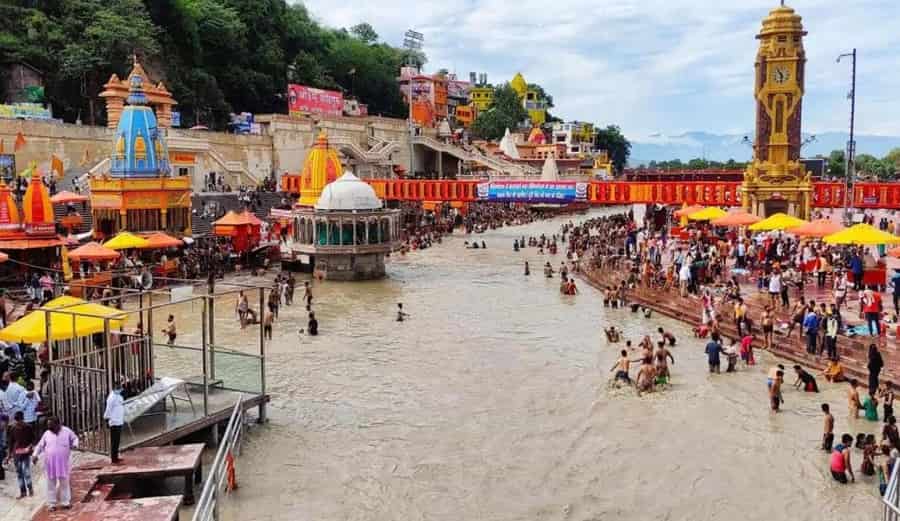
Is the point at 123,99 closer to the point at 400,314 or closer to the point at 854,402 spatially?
Result: the point at 400,314

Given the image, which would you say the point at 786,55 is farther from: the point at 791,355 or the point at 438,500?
the point at 438,500

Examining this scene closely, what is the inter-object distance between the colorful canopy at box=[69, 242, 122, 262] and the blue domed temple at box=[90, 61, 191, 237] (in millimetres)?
5456

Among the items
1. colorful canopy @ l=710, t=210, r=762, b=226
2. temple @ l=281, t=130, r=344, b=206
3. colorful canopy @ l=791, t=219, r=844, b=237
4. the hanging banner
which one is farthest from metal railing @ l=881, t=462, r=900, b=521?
the hanging banner

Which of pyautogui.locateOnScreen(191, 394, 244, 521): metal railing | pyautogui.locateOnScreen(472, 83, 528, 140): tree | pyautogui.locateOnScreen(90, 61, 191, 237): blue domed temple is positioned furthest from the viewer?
pyautogui.locateOnScreen(472, 83, 528, 140): tree

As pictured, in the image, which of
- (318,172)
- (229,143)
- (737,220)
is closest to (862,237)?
(737,220)

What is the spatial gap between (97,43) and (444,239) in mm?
21343

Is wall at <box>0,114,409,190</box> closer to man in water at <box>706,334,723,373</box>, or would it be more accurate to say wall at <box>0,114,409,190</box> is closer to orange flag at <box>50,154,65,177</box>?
orange flag at <box>50,154,65,177</box>

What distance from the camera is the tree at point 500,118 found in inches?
3952

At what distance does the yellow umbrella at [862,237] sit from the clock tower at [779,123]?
12191 millimetres

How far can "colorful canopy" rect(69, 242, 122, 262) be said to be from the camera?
960 inches

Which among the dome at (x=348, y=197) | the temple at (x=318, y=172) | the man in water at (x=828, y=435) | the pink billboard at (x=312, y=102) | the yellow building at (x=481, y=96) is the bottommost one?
the man in water at (x=828, y=435)

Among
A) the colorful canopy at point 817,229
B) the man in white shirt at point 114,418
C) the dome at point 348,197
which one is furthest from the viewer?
the dome at point 348,197

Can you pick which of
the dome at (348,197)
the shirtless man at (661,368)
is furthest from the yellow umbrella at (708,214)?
the shirtless man at (661,368)

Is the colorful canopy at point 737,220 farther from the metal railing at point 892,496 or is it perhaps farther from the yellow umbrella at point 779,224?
the metal railing at point 892,496
